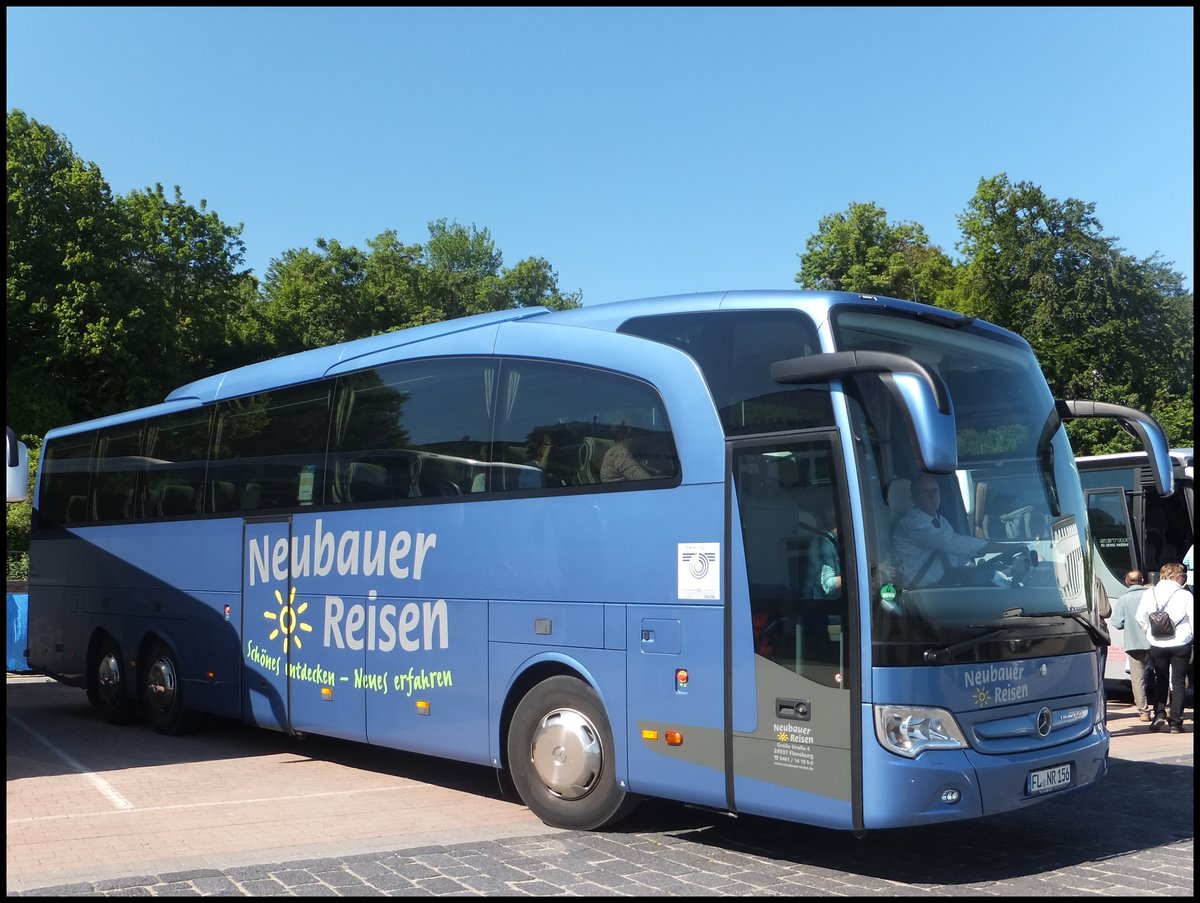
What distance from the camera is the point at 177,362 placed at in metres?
44.5

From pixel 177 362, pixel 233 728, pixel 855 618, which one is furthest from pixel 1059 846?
pixel 177 362

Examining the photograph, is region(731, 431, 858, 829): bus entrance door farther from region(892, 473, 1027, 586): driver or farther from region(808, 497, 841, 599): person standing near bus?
region(892, 473, 1027, 586): driver

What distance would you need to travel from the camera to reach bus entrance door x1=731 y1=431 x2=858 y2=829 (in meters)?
6.93

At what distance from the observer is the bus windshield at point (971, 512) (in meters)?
6.87

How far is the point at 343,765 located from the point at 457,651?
314cm

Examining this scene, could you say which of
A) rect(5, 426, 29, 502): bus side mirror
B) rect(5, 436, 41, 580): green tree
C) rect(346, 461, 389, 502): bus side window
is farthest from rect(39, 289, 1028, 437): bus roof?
rect(5, 436, 41, 580): green tree

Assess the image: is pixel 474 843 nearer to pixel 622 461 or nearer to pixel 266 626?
pixel 622 461

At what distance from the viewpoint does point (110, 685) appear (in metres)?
15.3

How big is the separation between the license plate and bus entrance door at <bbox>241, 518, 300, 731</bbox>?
7005 mm

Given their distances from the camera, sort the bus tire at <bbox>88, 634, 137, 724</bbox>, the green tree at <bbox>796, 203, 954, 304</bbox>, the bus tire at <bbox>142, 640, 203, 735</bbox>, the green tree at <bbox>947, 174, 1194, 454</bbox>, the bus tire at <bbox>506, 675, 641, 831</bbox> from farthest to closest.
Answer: the green tree at <bbox>796, 203, 954, 304</bbox>
the green tree at <bbox>947, 174, 1194, 454</bbox>
the bus tire at <bbox>88, 634, 137, 724</bbox>
the bus tire at <bbox>142, 640, 203, 735</bbox>
the bus tire at <bbox>506, 675, 641, 831</bbox>

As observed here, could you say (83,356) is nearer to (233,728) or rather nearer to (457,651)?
(233,728)

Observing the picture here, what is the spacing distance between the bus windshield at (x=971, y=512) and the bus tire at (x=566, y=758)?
2340mm

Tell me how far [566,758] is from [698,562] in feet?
5.92

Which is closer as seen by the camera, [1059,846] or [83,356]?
[1059,846]
